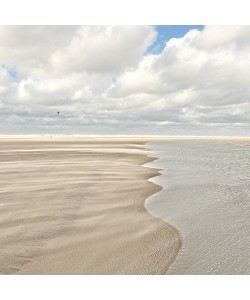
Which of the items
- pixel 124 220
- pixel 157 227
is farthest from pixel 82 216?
pixel 157 227

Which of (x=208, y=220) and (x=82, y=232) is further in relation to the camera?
(x=208, y=220)

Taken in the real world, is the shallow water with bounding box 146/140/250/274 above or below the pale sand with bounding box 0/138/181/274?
below

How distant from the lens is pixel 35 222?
23.4 ft

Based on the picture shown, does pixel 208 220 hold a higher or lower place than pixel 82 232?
lower

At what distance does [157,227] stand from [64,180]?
7728mm

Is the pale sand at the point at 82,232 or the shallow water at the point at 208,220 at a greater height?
the pale sand at the point at 82,232

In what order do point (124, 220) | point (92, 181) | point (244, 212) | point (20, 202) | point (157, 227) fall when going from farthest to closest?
point (92, 181)
point (20, 202)
point (244, 212)
point (124, 220)
point (157, 227)

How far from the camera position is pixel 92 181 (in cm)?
1320

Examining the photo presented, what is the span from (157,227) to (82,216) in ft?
7.78

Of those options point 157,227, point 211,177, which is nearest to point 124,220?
point 157,227
